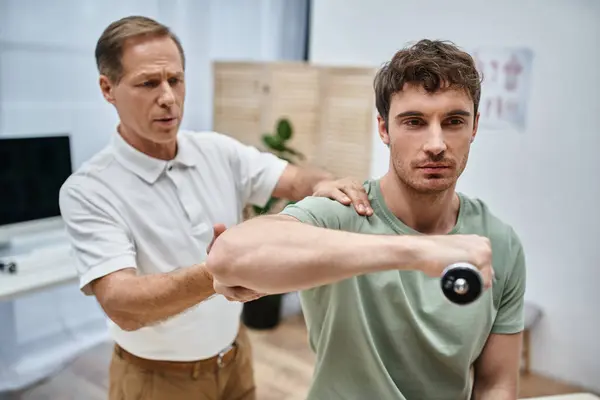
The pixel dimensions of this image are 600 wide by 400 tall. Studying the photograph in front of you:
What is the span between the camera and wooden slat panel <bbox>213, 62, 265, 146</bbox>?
3842mm

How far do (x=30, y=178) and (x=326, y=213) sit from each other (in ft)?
7.21

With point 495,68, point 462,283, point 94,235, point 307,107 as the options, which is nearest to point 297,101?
point 307,107

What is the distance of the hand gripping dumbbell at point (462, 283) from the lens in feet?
2.36

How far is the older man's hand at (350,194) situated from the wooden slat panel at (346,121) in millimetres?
2290

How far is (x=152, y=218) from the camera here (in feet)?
4.94

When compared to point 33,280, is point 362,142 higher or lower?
higher

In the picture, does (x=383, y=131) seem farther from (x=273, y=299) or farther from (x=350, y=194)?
(x=273, y=299)

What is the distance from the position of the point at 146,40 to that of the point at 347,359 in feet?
2.99

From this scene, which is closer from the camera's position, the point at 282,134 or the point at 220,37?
the point at 282,134

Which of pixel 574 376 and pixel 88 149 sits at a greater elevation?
pixel 88 149

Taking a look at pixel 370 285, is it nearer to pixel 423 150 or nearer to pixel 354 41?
pixel 423 150

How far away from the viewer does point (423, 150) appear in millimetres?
1062

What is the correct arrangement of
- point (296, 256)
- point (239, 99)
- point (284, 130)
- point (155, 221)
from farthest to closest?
point (239, 99)
point (284, 130)
point (155, 221)
point (296, 256)

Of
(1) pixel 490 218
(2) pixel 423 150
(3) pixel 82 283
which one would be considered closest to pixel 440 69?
(2) pixel 423 150
